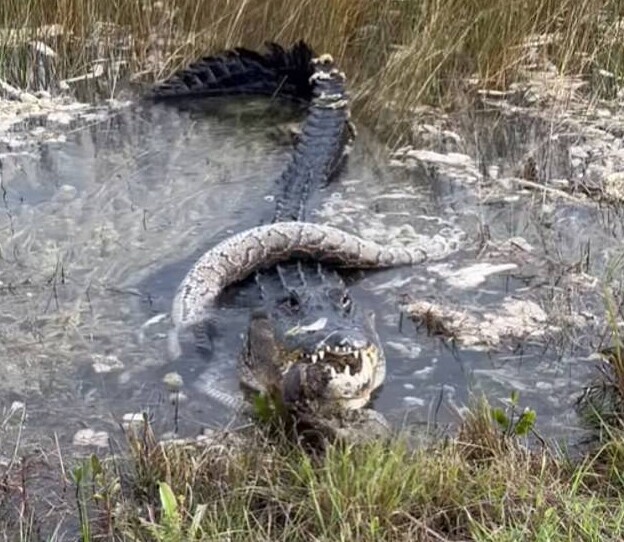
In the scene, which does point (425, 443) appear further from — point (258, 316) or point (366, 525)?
point (258, 316)

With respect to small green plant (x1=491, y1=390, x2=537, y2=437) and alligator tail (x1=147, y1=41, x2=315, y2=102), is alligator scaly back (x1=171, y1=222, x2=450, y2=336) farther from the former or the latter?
alligator tail (x1=147, y1=41, x2=315, y2=102)

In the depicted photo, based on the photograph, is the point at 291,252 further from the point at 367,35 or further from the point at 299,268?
the point at 367,35

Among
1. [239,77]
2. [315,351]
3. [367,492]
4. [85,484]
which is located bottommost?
[239,77]

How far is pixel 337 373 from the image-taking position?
3588 mm

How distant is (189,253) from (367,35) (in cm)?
254

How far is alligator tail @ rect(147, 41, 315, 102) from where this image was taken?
689 cm

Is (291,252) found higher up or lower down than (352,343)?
lower down

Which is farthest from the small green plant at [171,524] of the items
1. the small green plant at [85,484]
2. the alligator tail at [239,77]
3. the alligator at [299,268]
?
the alligator tail at [239,77]

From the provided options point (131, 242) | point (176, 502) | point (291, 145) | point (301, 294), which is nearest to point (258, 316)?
point (301, 294)

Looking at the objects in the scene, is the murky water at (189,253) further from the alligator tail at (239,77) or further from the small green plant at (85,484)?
the small green plant at (85,484)

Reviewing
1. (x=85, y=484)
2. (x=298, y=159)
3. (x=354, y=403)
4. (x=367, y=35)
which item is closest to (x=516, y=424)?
(x=354, y=403)

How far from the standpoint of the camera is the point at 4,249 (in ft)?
16.0

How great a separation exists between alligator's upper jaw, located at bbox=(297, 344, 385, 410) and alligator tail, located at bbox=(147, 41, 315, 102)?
11.2 feet

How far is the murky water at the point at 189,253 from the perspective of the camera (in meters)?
3.83
